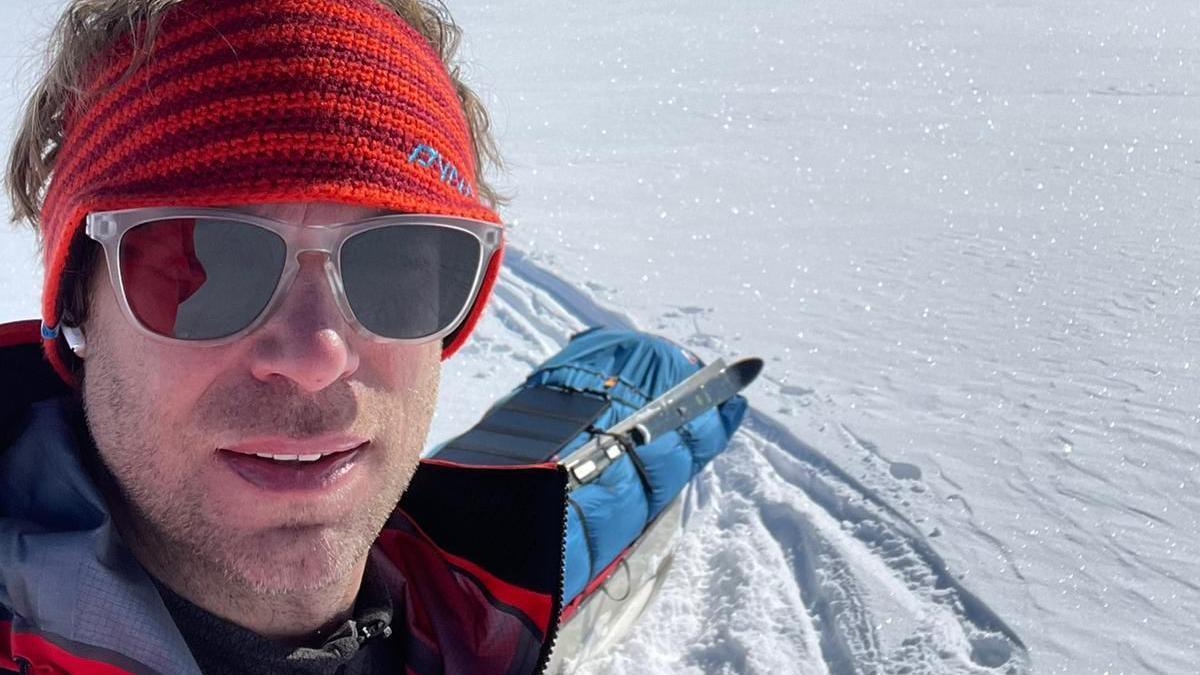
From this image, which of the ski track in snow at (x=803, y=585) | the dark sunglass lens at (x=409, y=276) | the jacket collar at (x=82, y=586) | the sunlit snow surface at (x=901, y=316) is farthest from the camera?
the sunlit snow surface at (x=901, y=316)

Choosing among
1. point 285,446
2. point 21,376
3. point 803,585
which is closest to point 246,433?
point 285,446

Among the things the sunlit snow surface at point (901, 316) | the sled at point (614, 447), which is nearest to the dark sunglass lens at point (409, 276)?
the sunlit snow surface at point (901, 316)

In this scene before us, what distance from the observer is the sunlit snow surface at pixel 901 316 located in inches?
97.8

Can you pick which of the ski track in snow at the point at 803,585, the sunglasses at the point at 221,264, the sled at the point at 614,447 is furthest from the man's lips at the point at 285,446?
the ski track in snow at the point at 803,585

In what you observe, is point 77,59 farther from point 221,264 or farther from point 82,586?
point 82,586

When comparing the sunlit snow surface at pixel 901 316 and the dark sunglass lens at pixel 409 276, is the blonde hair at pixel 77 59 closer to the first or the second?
the sunlit snow surface at pixel 901 316

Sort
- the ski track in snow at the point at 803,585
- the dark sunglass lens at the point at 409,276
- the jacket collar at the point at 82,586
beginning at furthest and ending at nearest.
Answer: the ski track in snow at the point at 803,585 → the dark sunglass lens at the point at 409,276 → the jacket collar at the point at 82,586

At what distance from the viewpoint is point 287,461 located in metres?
1.25

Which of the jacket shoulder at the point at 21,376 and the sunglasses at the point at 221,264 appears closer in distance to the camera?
the sunglasses at the point at 221,264

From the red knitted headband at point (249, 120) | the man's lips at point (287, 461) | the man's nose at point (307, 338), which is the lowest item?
the man's lips at point (287, 461)

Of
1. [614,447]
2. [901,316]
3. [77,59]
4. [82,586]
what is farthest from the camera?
[901,316]

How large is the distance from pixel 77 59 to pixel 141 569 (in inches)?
25.0

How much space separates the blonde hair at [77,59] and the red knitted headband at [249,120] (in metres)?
0.03

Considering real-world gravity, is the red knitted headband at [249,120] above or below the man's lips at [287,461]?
above
